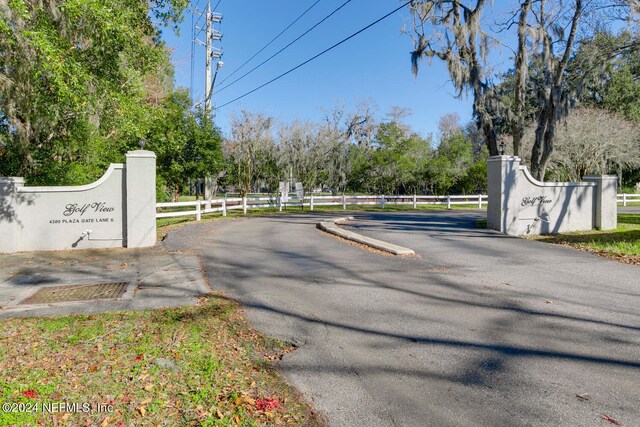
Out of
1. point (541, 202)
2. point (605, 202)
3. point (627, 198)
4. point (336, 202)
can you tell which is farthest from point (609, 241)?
point (627, 198)

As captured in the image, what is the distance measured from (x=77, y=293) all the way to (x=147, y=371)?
360cm

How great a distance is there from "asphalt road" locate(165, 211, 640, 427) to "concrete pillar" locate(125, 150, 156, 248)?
7.39 ft

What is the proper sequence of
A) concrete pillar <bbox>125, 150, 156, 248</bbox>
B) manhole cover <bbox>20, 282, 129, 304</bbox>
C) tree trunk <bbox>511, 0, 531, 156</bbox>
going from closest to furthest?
manhole cover <bbox>20, 282, 129, 304</bbox>
concrete pillar <bbox>125, 150, 156, 248</bbox>
tree trunk <bbox>511, 0, 531, 156</bbox>

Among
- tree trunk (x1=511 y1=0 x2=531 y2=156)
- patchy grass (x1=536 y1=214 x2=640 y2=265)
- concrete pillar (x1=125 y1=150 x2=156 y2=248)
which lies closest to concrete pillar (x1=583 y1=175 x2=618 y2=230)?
patchy grass (x1=536 y1=214 x2=640 y2=265)

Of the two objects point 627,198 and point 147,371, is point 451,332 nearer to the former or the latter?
point 147,371

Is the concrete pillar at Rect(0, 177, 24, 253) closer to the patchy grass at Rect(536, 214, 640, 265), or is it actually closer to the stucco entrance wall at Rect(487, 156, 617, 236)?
the stucco entrance wall at Rect(487, 156, 617, 236)

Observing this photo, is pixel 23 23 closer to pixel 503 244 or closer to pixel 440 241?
pixel 440 241

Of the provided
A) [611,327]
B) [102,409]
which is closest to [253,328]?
[102,409]

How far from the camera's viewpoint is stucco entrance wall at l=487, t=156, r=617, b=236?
1403cm

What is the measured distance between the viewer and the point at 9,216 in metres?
10.2

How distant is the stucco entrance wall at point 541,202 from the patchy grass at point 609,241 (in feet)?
1.95

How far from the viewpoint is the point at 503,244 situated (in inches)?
462

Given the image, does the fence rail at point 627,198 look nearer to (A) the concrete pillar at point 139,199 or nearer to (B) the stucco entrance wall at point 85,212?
(A) the concrete pillar at point 139,199

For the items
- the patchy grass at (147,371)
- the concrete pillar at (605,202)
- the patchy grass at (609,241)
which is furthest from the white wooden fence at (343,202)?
the patchy grass at (147,371)
